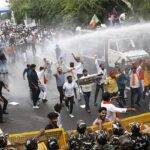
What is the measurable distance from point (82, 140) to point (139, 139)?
4.13 feet

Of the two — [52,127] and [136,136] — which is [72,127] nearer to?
[52,127]

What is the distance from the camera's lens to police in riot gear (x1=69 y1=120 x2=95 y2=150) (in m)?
11.4

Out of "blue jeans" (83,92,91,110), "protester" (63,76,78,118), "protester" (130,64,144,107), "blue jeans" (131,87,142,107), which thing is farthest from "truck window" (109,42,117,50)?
"protester" (63,76,78,118)

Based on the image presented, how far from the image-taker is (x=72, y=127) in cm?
1798

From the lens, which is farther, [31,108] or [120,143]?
[31,108]

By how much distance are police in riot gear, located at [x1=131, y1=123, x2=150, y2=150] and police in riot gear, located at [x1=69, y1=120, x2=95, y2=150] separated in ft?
2.87

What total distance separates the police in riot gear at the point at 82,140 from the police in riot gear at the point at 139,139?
0.87 meters

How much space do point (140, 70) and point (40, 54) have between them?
1609 centimetres

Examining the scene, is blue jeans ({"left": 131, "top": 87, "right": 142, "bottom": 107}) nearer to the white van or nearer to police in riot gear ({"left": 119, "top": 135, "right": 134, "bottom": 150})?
the white van

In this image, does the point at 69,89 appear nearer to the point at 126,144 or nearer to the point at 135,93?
the point at 135,93

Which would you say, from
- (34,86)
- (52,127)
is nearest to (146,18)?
(34,86)

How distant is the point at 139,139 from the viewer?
1106 cm

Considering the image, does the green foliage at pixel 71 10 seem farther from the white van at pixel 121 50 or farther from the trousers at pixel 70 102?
the trousers at pixel 70 102

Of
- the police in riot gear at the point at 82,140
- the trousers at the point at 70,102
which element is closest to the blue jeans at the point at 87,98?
the trousers at the point at 70,102
